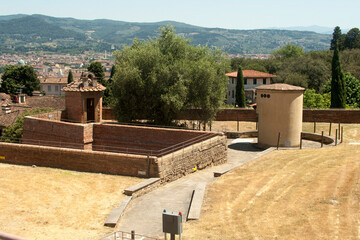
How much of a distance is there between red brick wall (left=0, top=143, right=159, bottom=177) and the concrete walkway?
5.17 feet

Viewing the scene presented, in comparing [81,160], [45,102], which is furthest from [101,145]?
[45,102]

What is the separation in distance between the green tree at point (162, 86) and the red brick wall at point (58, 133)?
17.6 ft

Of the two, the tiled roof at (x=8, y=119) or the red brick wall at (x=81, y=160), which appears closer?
the red brick wall at (x=81, y=160)

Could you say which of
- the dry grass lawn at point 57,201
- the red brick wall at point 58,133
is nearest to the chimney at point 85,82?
the red brick wall at point 58,133

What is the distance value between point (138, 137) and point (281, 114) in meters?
10.3

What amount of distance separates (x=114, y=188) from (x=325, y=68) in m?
65.6

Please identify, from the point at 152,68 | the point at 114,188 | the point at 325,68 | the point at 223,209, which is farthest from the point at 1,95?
the point at 223,209

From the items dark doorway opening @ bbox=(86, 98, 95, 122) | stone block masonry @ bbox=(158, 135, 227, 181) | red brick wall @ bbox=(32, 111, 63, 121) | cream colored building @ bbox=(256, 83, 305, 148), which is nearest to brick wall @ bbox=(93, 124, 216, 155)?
stone block masonry @ bbox=(158, 135, 227, 181)

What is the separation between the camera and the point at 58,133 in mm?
27719

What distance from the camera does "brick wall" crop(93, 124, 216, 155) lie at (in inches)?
1001

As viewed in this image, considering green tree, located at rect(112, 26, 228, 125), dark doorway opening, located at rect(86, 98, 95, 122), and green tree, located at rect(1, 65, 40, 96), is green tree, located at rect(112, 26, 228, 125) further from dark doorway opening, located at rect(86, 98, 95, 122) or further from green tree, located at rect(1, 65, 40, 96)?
Answer: green tree, located at rect(1, 65, 40, 96)

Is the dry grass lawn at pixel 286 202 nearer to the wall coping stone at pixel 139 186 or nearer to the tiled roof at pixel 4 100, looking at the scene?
the wall coping stone at pixel 139 186

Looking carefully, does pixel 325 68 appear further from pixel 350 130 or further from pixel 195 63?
pixel 195 63

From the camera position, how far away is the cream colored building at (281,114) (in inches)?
1168
